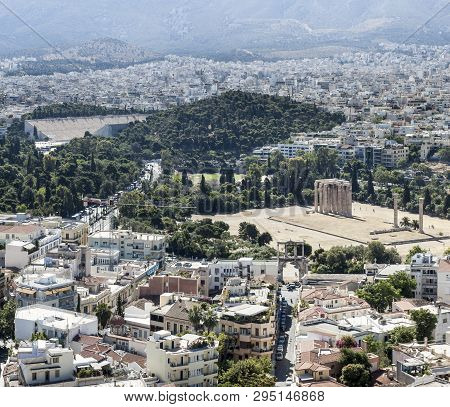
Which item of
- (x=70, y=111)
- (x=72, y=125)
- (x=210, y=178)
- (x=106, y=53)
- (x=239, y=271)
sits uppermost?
(x=106, y=53)

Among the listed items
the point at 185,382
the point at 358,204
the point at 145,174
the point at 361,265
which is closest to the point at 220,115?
the point at 145,174

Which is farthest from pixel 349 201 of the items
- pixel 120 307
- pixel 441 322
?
pixel 441 322

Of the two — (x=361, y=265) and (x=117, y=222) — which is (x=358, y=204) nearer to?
(x=117, y=222)

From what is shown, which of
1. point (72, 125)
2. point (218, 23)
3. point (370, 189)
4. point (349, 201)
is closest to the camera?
point (349, 201)

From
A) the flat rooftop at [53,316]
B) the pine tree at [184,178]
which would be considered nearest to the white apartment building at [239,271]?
the flat rooftop at [53,316]

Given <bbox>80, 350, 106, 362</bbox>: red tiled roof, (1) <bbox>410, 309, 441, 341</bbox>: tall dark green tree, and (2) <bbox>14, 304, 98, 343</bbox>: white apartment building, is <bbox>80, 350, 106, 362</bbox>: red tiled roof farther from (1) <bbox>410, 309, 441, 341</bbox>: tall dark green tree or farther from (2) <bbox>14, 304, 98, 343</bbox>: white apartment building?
(1) <bbox>410, 309, 441, 341</bbox>: tall dark green tree

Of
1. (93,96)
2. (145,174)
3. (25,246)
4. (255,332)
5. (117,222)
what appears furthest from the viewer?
(93,96)

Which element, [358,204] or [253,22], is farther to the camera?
[253,22]

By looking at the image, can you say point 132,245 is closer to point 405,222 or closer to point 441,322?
point 441,322
